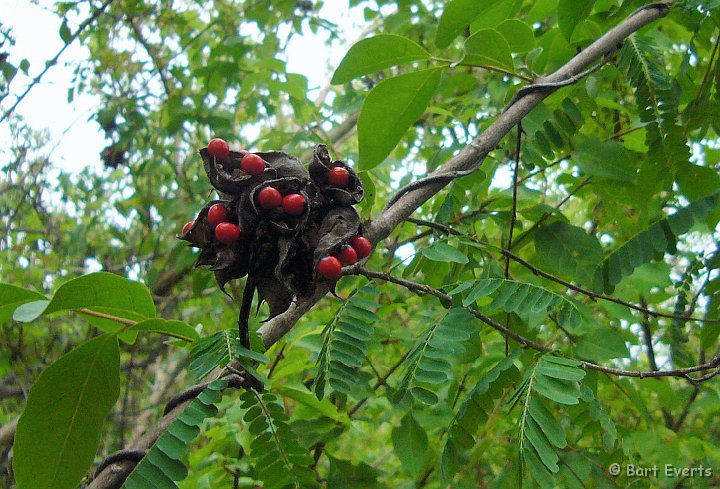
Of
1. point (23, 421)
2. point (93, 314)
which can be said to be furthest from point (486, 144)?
point (23, 421)

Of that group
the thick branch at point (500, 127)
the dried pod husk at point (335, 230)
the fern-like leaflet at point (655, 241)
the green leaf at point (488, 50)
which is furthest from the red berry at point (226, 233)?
the fern-like leaflet at point (655, 241)

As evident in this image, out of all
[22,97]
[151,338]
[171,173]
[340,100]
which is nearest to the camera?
[340,100]

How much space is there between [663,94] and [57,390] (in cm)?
→ 118

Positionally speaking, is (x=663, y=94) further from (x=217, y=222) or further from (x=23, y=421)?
(x=23, y=421)

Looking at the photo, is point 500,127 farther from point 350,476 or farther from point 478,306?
point 350,476

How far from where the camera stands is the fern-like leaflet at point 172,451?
76 centimetres

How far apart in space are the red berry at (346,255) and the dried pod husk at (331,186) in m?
0.07

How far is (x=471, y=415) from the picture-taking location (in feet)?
3.25

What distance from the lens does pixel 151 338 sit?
3381mm

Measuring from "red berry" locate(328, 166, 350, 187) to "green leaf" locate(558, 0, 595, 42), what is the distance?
2.12 ft

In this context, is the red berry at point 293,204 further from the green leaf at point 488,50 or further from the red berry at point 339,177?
the green leaf at point 488,50

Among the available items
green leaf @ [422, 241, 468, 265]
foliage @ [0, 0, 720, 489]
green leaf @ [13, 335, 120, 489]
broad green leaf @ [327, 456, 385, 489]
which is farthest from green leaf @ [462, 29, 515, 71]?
broad green leaf @ [327, 456, 385, 489]

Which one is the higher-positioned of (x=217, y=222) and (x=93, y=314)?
(x=217, y=222)

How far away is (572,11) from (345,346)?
794 millimetres
